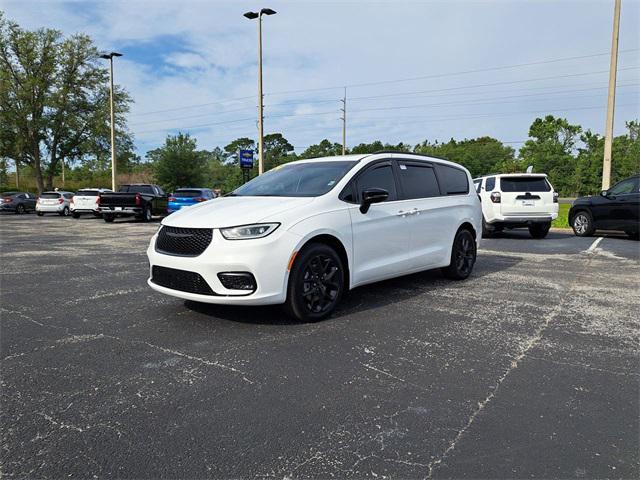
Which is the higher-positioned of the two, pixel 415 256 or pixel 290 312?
pixel 415 256

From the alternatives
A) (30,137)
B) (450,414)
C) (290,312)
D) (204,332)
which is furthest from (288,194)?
(30,137)

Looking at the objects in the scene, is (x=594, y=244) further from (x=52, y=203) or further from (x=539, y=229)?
(x=52, y=203)

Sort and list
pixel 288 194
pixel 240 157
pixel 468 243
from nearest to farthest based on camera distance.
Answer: pixel 288 194, pixel 468 243, pixel 240 157

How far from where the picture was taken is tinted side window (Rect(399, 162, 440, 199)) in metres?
6.20

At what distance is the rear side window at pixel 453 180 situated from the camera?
22.8ft

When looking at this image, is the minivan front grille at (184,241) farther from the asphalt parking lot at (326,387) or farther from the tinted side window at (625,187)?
the tinted side window at (625,187)

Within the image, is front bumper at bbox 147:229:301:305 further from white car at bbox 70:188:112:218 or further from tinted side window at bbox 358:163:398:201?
white car at bbox 70:188:112:218

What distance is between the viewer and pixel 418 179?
6.45m

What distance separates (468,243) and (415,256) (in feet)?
5.15

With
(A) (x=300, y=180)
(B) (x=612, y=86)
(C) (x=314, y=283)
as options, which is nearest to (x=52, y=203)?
(A) (x=300, y=180)

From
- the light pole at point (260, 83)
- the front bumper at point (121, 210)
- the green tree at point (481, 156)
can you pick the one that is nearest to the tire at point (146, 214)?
the front bumper at point (121, 210)

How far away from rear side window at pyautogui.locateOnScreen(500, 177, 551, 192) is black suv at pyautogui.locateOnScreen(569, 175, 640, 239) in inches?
61.4

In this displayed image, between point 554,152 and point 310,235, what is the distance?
234 ft

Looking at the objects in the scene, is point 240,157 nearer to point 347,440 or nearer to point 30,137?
point 347,440
